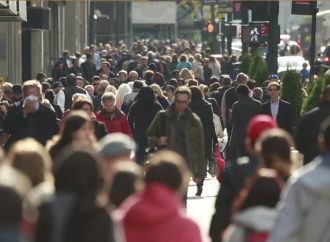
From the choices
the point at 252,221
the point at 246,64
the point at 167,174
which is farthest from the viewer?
the point at 246,64

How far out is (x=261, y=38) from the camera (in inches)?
1264

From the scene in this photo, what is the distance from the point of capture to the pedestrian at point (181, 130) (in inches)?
640

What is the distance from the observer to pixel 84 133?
10805mm

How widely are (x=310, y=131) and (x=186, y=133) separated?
2.27 metres

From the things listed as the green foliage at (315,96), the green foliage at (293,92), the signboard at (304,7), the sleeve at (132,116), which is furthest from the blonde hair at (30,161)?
the signboard at (304,7)

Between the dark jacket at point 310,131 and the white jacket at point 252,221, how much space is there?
647cm

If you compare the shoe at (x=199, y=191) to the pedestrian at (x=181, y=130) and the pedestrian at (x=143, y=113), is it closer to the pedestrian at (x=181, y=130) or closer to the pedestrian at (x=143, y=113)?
the pedestrian at (x=143, y=113)

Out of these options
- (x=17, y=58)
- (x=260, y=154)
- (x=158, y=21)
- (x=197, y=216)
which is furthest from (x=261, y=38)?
(x=158, y=21)

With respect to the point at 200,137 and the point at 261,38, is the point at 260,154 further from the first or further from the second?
the point at 261,38

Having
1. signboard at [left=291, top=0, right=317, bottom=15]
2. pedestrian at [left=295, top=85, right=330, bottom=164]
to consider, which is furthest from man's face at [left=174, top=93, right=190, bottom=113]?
signboard at [left=291, top=0, right=317, bottom=15]

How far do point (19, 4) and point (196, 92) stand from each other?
6.98 meters

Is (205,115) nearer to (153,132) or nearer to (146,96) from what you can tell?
(146,96)

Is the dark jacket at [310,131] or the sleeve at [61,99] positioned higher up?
the dark jacket at [310,131]

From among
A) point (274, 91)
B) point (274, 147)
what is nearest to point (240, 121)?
point (274, 91)
